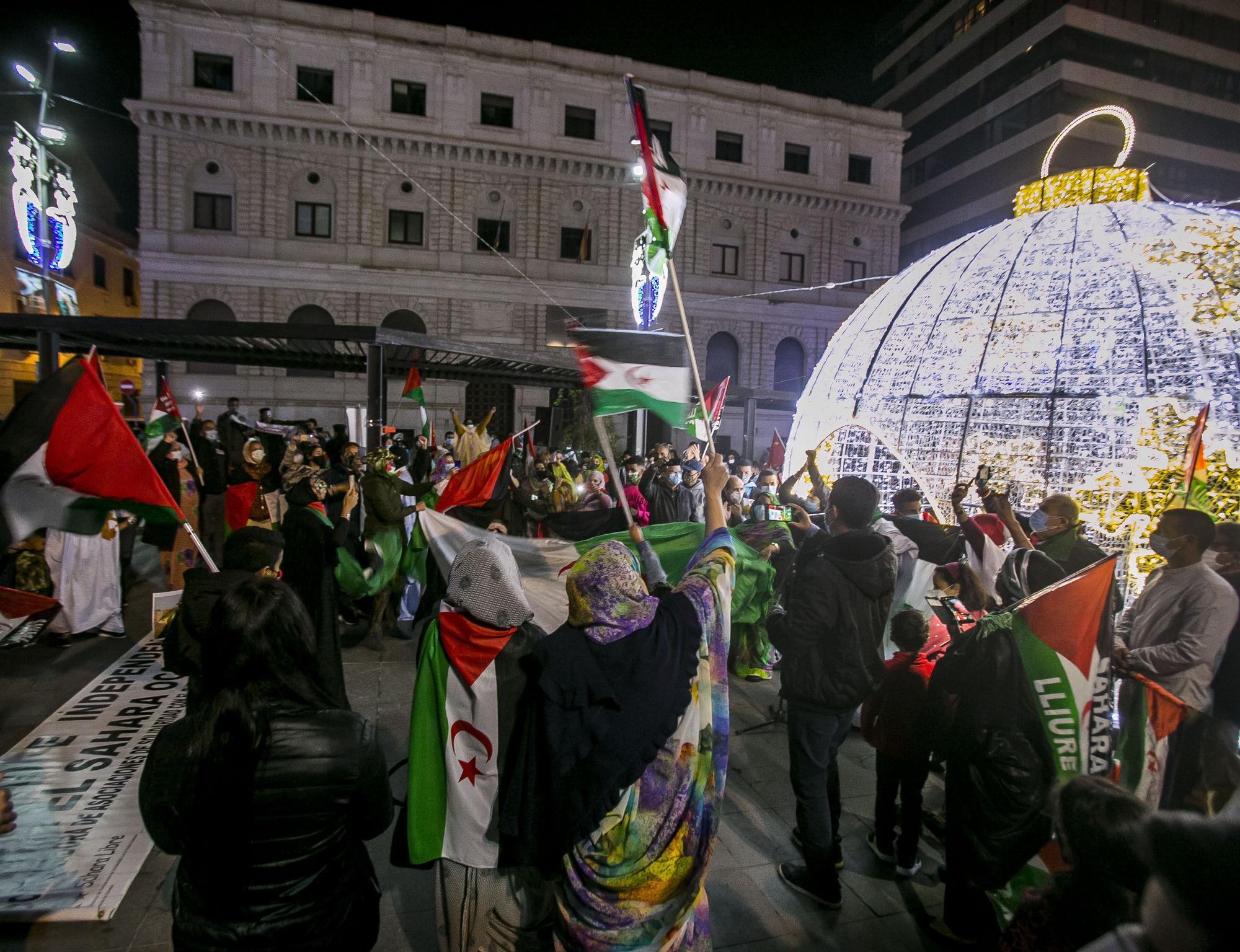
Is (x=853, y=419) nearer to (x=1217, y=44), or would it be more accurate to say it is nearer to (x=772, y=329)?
(x=772, y=329)

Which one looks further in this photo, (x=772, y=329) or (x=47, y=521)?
(x=772, y=329)

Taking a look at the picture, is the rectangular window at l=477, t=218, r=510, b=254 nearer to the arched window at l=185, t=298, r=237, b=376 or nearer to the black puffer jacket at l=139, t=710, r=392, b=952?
the arched window at l=185, t=298, r=237, b=376

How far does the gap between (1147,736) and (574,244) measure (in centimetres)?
2969

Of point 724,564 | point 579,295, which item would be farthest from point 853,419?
point 579,295

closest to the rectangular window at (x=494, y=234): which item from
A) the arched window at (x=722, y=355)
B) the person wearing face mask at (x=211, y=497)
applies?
the arched window at (x=722, y=355)

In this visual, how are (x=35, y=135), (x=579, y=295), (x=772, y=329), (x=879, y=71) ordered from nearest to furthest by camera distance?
(x=35, y=135) → (x=579, y=295) → (x=772, y=329) → (x=879, y=71)

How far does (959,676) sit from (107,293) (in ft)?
137

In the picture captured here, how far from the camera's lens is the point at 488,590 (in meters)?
2.33

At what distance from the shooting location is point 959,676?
2910mm

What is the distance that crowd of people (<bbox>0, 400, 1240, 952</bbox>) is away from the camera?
1.68 meters

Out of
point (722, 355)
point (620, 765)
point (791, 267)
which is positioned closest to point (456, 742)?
point (620, 765)

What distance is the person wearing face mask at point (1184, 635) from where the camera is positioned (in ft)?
10.2

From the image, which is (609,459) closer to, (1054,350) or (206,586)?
(206,586)

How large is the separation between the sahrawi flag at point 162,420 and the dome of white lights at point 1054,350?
749 centimetres
